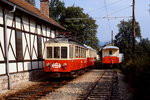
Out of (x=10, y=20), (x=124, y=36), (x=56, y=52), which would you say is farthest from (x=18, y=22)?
(x=124, y=36)

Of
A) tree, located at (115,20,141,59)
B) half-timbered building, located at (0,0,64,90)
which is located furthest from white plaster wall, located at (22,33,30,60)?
tree, located at (115,20,141,59)

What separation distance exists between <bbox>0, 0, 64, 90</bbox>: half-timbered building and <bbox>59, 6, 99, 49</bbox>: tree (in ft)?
93.5

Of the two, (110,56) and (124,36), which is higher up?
(124,36)

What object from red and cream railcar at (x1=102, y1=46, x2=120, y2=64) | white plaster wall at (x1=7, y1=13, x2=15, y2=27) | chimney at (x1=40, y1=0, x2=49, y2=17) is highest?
chimney at (x1=40, y1=0, x2=49, y2=17)

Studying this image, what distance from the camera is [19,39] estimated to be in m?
16.0

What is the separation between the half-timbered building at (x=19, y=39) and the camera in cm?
1370

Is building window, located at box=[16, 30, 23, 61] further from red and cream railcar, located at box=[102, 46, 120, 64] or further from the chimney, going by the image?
red and cream railcar, located at box=[102, 46, 120, 64]

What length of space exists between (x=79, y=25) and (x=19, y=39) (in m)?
34.9

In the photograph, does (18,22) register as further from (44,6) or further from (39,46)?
(44,6)

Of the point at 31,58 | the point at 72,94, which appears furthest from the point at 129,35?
the point at 72,94

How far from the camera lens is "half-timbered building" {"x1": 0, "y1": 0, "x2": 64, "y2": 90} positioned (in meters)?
13.7

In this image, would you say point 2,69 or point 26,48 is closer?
point 2,69

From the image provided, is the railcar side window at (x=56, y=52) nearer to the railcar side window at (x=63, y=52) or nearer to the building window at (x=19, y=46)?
the railcar side window at (x=63, y=52)

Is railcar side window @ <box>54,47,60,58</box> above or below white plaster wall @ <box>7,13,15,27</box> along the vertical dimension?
below
